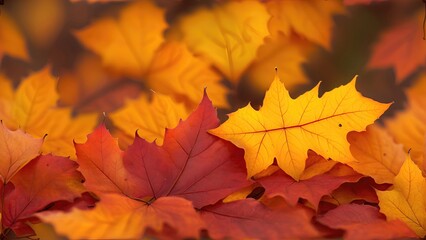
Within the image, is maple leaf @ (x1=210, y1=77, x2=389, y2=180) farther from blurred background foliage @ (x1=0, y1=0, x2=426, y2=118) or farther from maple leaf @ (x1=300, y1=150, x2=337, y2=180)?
blurred background foliage @ (x1=0, y1=0, x2=426, y2=118)

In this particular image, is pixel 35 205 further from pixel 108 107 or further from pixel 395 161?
pixel 395 161

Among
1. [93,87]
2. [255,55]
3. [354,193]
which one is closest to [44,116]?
[93,87]

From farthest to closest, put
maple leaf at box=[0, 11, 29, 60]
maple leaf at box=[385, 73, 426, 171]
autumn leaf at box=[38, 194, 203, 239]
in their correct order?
1. maple leaf at box=[0, 11, 29, 60]
2. maple leaf at box=[385, 73, 426, 171]
3. autumn leaf at box=[38, 194, 203, 239]

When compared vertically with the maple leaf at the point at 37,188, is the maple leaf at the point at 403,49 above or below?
above

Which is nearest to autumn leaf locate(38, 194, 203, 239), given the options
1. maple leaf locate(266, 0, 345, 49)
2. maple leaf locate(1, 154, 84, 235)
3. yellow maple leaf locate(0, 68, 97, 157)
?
maple leaf locate(1, 154, 84, 235)

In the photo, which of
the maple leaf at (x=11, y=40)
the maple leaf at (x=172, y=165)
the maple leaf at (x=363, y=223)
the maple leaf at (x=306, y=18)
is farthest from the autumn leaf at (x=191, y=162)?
the maple leaf at (x=11, y=40)

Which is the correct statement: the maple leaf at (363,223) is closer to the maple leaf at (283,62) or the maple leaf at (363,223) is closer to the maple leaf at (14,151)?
the maple leaf at (283,62)

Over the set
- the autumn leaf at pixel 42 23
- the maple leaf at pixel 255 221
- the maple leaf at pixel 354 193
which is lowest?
the maple leaf at pixel 354 193

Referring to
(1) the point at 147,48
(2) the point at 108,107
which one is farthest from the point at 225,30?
(2) the point at 108,107

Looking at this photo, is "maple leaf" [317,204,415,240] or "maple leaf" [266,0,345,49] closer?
"maple leaf" [317,204,415,240]
